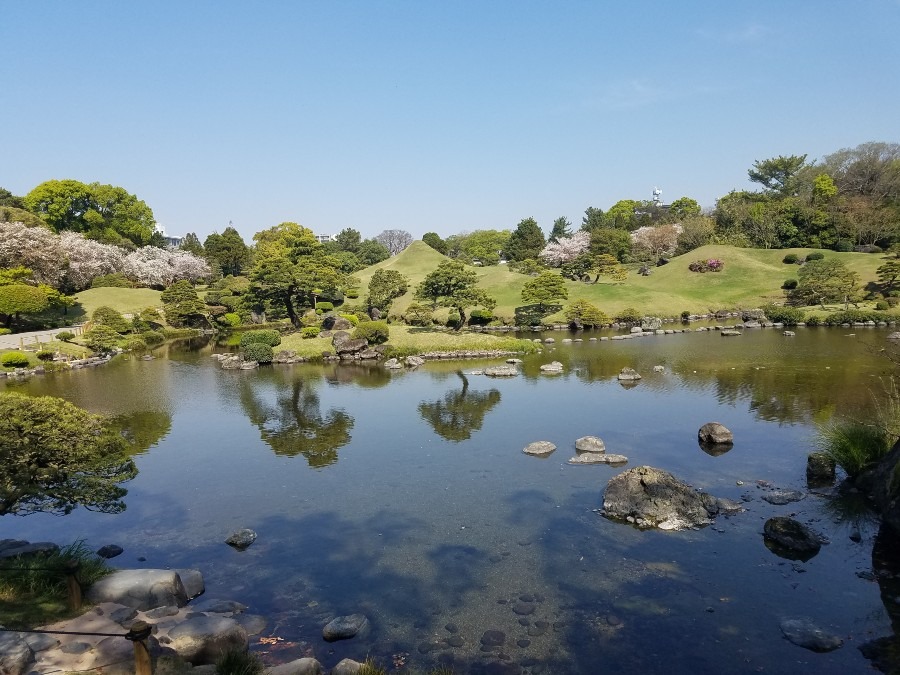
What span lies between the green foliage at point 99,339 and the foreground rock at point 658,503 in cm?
4280

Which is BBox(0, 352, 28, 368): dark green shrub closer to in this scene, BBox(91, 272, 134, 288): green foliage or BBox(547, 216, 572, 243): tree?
BBox(91, 272, 134, 288): green foliage

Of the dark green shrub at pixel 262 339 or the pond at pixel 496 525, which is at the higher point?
the dark green shrub at pixel 262 339

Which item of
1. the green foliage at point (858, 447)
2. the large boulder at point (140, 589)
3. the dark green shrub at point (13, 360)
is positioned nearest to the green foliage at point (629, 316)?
the green foliage at point (858, 447)

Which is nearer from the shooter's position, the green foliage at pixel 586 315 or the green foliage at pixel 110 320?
the green foliage at pixel 110 320

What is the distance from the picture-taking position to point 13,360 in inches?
1469

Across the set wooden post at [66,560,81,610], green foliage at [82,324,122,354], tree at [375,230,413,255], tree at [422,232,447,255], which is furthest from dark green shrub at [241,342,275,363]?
tree at [375,230,413,255]

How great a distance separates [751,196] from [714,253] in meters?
33.6

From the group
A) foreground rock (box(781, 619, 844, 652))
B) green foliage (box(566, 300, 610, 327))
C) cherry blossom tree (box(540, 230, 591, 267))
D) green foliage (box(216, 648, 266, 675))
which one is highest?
cherry blossom tree (box(540, 230, 591, 267))

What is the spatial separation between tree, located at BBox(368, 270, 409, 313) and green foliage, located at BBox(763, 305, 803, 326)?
124 ft

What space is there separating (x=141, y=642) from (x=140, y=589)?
15.3 ft

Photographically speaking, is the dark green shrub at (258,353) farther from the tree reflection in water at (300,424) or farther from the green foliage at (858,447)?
the green foliage at (858,447)

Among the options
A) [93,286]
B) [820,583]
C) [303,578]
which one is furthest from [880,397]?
[93,286]

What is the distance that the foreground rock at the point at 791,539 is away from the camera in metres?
12.8

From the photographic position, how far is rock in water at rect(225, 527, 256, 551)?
14119 mm
